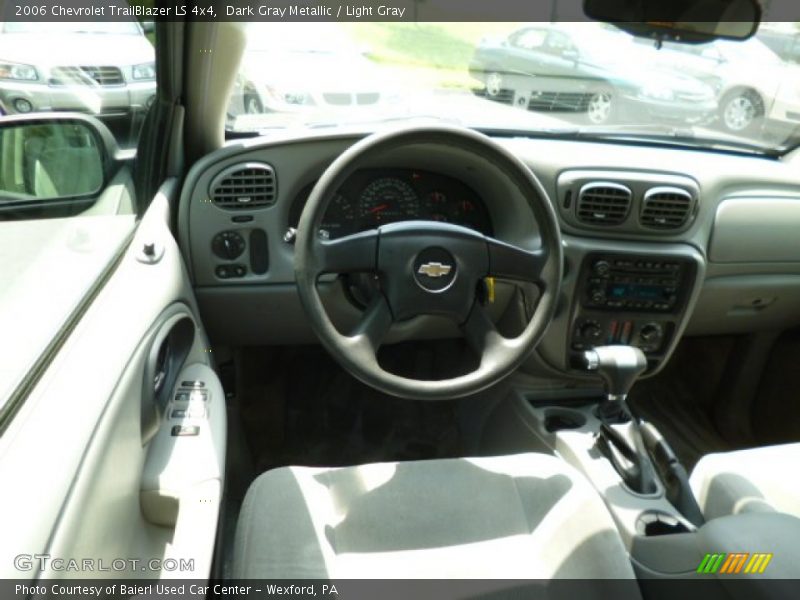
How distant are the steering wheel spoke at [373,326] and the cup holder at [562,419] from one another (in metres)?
0.97

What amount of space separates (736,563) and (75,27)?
175 cm

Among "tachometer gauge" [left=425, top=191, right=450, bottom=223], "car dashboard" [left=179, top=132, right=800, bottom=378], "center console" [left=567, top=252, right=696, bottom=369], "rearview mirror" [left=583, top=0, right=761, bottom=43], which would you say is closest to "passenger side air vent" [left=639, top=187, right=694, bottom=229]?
"car dashboard" [left=179, top=132, right=800, bottom=378]

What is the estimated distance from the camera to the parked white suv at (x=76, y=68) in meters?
1.20

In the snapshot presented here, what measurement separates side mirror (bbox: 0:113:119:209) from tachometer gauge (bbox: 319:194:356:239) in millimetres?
664

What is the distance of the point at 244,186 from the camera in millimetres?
2041

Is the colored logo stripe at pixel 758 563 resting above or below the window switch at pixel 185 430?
above

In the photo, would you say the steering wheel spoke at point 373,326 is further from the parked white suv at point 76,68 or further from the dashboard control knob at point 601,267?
the dashboard control knob at point 601,267

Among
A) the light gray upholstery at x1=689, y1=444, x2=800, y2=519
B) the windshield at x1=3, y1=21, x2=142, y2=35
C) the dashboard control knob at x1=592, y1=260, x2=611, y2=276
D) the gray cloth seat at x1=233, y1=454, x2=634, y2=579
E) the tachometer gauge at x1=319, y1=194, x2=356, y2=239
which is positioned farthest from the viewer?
the dashboard control knob at x1=592, y1=260, x2=611, y2=276

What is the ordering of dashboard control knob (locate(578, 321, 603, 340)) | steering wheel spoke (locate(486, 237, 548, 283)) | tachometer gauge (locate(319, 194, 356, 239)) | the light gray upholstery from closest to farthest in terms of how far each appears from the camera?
the light gray upholstery < steering wheel spoke (locate(486, 237, 548, 283)) < tachometer gauge (locate(319, 194, 356, 239)) < dashboard control knob (locate(578, 321, 603, 340))

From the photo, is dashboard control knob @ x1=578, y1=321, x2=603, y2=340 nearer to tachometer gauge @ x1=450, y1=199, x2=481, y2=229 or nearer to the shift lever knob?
the shift lever knob

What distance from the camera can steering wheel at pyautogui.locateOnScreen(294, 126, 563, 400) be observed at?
1493 mm

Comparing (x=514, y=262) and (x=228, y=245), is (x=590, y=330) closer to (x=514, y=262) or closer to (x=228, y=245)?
(x=514, y=262)

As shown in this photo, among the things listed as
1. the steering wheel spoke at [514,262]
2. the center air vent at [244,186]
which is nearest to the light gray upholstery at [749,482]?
the steering wheel spoke at [514,262]

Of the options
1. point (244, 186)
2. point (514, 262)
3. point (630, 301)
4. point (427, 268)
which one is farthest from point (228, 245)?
point (630, 301)
